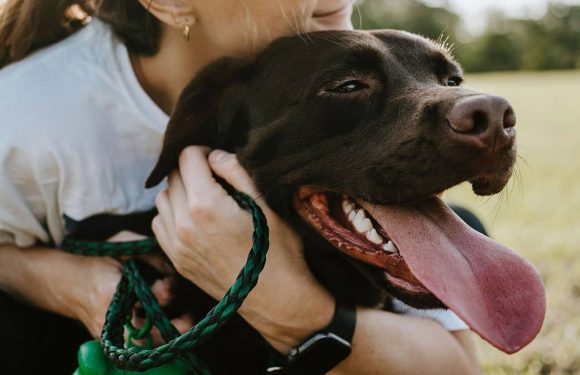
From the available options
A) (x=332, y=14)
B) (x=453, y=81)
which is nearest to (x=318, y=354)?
(x=453, y=81)

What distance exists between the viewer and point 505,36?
196ft

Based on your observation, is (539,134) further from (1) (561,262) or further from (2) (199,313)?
(2) (199,313)

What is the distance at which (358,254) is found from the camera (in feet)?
7.21

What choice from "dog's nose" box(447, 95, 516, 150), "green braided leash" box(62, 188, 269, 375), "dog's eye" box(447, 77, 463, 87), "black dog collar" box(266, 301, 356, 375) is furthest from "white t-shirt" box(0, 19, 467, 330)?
"dog's nose" box(447, 95, 516, 150)

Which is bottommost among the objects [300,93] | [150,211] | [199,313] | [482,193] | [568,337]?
[568,337]

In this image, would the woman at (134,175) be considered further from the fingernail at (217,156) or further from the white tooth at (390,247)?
the white tooth at (390,247)

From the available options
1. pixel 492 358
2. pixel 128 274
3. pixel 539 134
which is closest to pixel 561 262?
pixel 492 358

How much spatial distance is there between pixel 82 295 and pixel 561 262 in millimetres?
3427

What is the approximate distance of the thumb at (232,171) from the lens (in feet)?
8.11

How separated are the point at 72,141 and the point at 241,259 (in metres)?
0.82

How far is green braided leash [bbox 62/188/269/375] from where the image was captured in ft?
6.34

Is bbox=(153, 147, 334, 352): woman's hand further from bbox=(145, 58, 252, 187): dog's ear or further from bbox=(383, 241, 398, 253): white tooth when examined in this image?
bbox=(383, 241, 398, 253): white tooth

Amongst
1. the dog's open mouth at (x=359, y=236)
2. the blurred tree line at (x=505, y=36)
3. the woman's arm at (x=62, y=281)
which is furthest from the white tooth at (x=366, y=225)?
the blurred tree line at (x=505, y=36)

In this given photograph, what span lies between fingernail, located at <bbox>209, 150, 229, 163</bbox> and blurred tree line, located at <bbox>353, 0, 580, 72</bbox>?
164 ft
